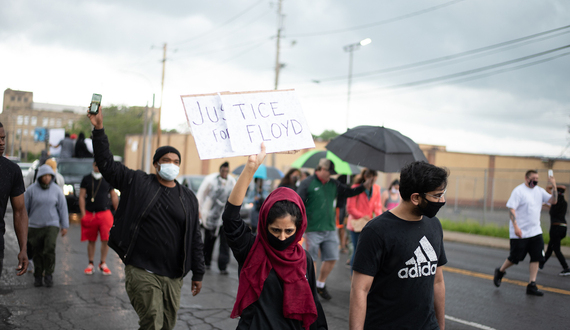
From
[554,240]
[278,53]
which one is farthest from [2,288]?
[278,53]

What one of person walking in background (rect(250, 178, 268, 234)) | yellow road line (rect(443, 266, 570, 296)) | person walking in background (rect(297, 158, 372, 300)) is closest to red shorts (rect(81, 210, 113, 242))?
person walking in background (rect(250, 178, 268, 234))

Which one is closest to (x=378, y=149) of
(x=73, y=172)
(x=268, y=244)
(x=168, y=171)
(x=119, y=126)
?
(x=168, y=171)

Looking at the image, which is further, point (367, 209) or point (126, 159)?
point (126, 159)

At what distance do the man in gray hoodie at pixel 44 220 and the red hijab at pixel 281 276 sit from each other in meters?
5.22

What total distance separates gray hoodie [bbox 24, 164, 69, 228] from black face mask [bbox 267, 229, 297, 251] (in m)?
5.46

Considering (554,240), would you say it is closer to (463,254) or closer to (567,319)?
(463,254)

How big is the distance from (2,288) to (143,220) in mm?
4065

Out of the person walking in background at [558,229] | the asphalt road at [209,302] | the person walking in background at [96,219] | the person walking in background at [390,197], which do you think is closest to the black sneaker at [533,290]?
the asphalt road at [209,302]

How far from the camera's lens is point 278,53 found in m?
27.7

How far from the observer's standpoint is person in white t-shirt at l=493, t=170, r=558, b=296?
728 centimetres

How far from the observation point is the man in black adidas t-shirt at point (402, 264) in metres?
2.69

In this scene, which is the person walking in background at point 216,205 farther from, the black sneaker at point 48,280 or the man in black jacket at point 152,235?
the man in black jacket at point 152,235

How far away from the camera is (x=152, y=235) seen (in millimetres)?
3812

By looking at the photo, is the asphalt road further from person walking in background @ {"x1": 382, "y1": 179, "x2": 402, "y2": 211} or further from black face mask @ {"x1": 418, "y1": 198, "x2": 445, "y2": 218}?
black face mask @ {"x1": 418, "y1": 198, "x2": 445, "y2": 218}
